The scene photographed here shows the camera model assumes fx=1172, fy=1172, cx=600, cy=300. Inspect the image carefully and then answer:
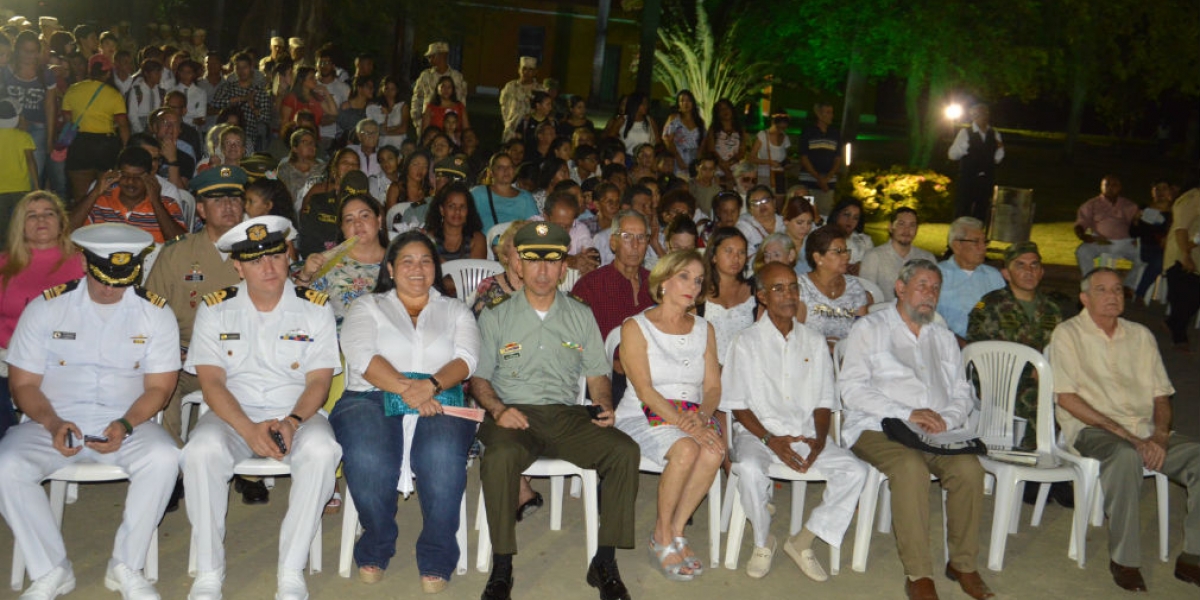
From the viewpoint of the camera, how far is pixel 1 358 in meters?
5.41

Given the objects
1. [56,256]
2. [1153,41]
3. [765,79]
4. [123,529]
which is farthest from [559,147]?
[1153,41]

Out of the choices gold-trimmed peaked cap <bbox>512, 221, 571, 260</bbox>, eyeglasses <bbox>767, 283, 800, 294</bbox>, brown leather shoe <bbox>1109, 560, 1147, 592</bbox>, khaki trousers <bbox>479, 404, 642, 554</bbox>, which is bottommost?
brown leather shoe <bbox>1109, 560, 1147, 592</bbox>

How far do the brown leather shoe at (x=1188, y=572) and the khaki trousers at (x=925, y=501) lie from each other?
1.11 meters

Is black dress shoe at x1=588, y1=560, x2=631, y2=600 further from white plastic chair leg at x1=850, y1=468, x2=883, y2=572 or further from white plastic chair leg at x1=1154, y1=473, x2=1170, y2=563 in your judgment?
white plastic chair leg at x1=1154, y1=473, x2=1170, y2=563

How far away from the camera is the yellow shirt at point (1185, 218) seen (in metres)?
10.5

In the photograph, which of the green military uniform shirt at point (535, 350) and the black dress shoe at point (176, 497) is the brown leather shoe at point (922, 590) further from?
the black dress shoe at point (176, 497)

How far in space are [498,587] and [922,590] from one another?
189 centimetres

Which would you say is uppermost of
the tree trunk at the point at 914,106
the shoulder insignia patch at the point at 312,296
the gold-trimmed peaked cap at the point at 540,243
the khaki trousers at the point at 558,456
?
the tree trunk at the point at 914,106

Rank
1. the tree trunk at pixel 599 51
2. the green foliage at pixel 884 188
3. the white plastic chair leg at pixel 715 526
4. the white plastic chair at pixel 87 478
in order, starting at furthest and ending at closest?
the tree trunk at pixel 599 51
the green foliage at pixel 884 188
the white plastic chair leg at pixel 715 526
the white plastic chair at pixel 87 478

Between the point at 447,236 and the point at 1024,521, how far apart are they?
3.84 metres

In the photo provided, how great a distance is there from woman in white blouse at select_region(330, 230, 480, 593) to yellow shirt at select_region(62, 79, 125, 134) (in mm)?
5561

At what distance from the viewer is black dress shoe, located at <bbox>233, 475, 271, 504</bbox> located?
19.6 feet

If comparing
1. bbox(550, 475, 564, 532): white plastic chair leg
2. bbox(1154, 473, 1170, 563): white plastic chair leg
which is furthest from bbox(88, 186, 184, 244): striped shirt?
bbox(1154, 473, 1170, 563): white plastic chair leg

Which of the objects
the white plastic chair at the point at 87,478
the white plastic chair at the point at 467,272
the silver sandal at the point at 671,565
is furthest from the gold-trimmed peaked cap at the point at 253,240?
the silver sandal at the point at 671,565
